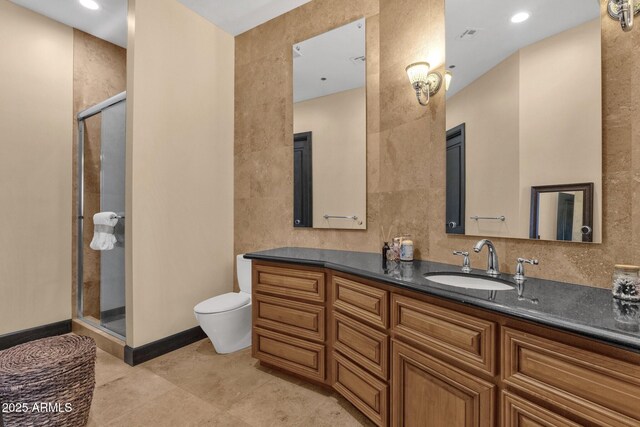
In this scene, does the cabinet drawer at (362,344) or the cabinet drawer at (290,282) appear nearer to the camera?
the cabinet drawer at (362,344)

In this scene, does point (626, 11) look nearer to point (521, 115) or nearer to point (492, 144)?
point (521, 115)

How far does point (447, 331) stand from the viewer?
1243mm

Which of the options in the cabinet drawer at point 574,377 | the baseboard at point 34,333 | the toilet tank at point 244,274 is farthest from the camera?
the toilet tank at point 244,274

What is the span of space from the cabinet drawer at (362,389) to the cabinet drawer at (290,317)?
21cm

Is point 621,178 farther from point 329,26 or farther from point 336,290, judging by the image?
point 329,26

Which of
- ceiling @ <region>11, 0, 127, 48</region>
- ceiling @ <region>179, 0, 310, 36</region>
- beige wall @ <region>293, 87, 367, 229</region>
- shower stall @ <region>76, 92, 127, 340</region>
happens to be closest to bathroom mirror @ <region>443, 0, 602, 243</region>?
beige wall @ <region>293, 87, 367, 229</region>

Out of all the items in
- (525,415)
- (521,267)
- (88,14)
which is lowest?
(525,415)

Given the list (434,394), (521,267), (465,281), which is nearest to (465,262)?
(465,281)

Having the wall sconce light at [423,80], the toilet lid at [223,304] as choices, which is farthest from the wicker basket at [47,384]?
the wall sconce light at [423,80]

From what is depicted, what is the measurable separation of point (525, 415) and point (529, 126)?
4.20ft

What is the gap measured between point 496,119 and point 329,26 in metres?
1.65

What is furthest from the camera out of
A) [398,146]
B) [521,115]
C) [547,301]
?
[398,146]

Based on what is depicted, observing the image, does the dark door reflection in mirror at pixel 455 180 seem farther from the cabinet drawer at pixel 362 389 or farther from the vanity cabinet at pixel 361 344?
the cabinet drawer at pixel 362 389

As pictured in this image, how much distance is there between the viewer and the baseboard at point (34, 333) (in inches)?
101
